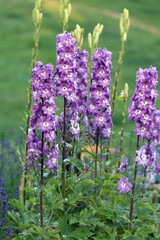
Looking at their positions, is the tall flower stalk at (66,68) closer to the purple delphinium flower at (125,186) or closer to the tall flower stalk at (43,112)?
the tall flower stalk at (43,112)

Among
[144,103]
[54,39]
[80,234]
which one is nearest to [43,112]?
[144,103]

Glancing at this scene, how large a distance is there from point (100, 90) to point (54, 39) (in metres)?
11.0

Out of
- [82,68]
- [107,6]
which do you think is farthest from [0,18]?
[82,68]

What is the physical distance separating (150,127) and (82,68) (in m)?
0.83

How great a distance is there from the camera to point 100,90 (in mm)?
3902

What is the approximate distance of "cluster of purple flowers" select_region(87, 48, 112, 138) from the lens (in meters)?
3.86

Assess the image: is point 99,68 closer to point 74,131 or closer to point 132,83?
point 74,131

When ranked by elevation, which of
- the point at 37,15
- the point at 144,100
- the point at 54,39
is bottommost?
the point at 144,100

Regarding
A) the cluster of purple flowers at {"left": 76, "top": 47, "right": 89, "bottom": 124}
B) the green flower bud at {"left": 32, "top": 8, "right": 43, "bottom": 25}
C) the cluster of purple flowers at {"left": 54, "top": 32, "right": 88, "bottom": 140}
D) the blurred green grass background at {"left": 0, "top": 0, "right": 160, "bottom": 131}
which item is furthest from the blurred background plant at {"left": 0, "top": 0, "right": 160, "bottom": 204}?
the cluster of purple flowers at {"left": 54, "top": 32, "right": 88, "bottom": 140}

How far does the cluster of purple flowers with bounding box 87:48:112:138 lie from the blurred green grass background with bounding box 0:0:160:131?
514 cm

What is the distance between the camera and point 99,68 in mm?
3869

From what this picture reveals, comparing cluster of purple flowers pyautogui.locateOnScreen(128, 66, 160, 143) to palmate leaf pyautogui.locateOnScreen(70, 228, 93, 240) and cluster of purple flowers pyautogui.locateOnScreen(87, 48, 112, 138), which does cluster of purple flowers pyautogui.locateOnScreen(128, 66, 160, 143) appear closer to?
cluster of purple flowers pyautogui.locateOnScreen(87, 48, 112, 138)

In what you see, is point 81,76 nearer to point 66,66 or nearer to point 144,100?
point 66,66

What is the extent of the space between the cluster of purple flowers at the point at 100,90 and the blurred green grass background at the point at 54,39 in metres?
5.14
